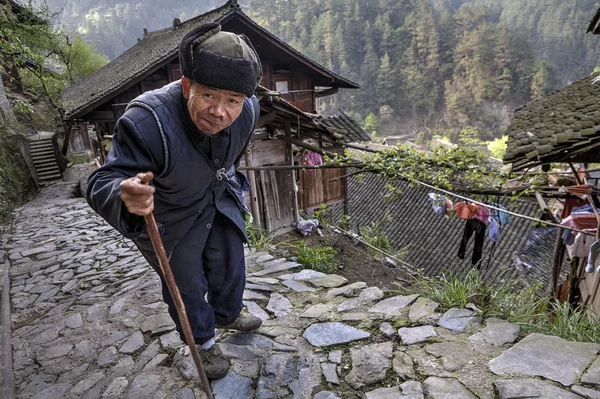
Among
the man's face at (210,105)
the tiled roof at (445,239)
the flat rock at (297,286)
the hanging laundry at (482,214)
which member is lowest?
the tiled roof at (445,239)

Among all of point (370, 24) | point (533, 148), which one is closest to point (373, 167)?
point (533, 148)

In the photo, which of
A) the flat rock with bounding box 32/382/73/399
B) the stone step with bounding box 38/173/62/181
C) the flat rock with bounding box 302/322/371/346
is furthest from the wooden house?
the stone step with bounding box 38/173/62/181

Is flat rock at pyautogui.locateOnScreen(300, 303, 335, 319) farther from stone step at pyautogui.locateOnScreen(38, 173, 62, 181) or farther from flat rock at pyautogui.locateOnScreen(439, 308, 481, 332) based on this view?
stone step at pyautogui.locateOnScreen(38, 173, 62, 181)

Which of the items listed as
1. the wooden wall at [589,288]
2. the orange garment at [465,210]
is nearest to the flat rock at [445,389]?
the wooden wall at [589,288]

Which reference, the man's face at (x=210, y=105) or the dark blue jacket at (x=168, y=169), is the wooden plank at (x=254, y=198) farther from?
the man's face at (x=210, y=105)

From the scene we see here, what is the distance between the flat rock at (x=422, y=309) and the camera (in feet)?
10.0

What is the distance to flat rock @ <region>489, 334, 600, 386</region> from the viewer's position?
2.19m

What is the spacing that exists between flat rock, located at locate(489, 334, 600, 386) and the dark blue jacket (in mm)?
1934

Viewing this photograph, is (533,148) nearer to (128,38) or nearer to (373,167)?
(373,167)

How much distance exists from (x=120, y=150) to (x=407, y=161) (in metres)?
3.61

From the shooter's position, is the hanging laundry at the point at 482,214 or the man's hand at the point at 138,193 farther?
the hanging laundry at the point at 482,214

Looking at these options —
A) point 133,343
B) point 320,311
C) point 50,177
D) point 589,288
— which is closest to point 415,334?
point 320,311

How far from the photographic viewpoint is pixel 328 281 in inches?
159

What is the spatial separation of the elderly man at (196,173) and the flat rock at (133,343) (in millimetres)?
925
